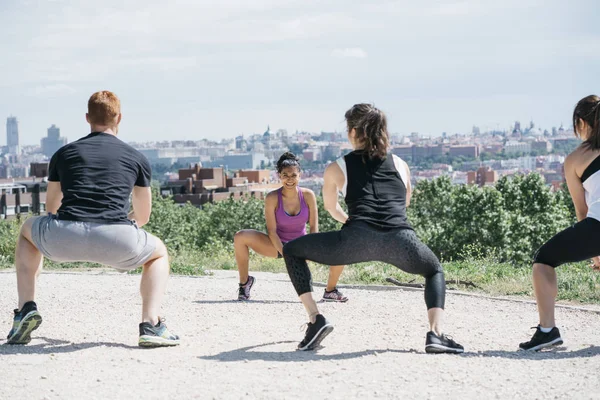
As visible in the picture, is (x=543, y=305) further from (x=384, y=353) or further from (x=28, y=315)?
(x=28, y=315)

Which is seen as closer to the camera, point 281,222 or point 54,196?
point 54,196

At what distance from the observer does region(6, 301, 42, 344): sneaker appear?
241 inches

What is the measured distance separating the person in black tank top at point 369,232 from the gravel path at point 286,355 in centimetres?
31

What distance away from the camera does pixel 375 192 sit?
5.86 meters

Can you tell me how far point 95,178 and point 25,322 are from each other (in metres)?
1.12

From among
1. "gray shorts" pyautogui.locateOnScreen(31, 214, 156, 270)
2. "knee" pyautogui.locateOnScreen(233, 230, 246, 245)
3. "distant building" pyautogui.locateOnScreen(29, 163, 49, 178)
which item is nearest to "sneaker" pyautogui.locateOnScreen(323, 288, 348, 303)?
Result: "knee" pyautogui.locateOnScreen(233, 230, 246, 245)

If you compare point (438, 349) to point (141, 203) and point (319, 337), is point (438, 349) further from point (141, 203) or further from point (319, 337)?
point (141, 203)

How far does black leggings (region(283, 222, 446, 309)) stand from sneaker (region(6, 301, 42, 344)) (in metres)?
1.86

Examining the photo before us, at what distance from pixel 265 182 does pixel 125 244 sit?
582 ft

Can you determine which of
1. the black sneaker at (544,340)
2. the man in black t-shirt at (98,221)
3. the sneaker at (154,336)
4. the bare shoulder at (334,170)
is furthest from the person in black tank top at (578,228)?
the man in black t-shirt at (98,221)

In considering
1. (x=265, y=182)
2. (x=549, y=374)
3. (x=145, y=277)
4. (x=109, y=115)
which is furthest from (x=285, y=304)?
(x=265, y=182)

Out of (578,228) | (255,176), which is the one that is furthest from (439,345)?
(255,176)

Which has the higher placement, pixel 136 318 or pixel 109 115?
pixel 109 115

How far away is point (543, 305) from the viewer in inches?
240
